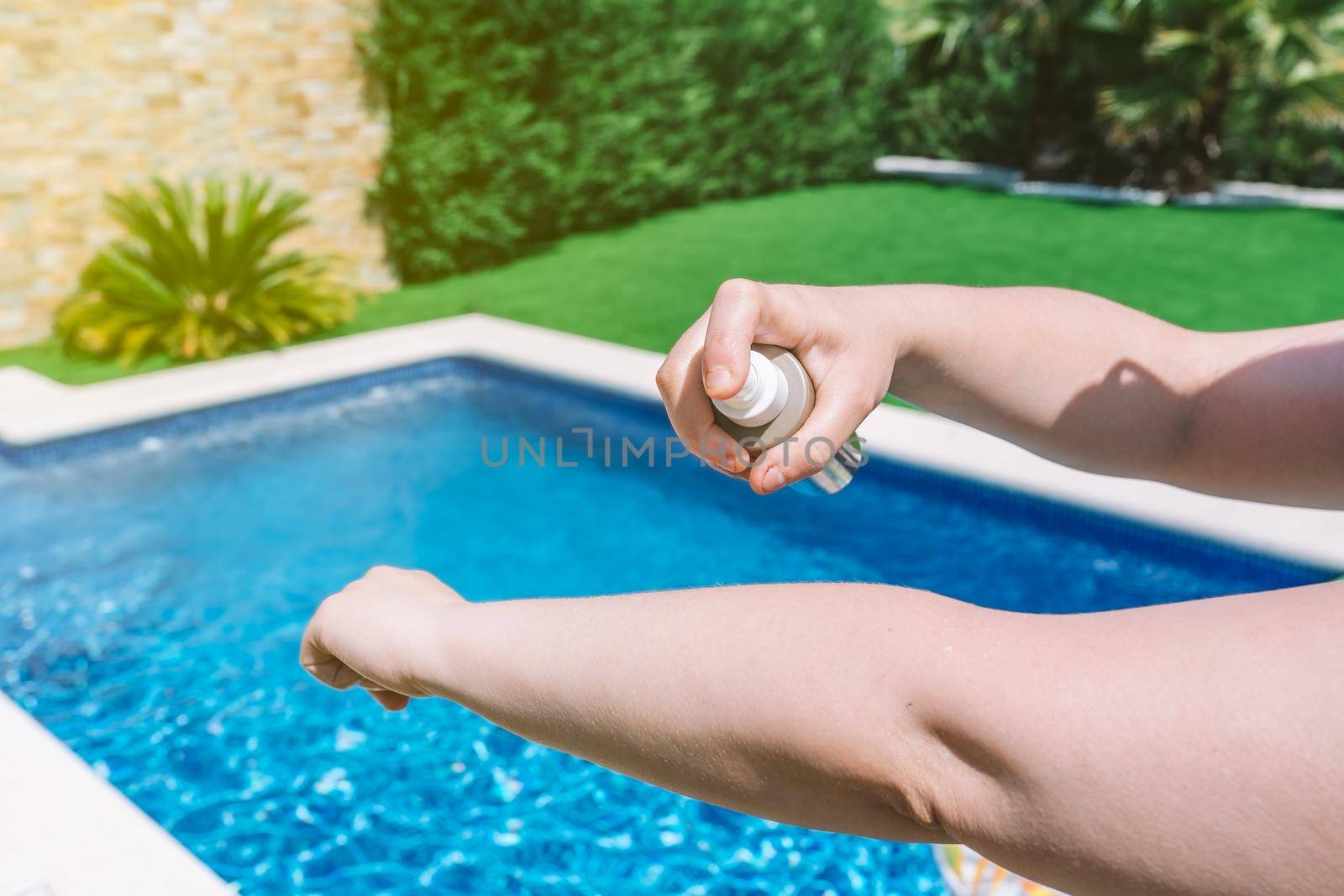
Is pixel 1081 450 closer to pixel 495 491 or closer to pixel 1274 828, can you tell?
pixel 1274 828

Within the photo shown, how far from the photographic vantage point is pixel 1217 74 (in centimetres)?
1388

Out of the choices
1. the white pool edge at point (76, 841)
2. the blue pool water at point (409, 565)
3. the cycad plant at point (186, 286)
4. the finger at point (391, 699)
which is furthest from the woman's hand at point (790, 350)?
the cycad plant at point (186, 286)

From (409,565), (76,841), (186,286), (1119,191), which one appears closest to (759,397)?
(76,841)

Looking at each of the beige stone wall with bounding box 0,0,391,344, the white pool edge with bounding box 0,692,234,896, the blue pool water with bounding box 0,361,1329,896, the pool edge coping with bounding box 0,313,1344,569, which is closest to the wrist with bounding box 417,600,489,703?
the white pool edge with bounding box 0,692,234,896

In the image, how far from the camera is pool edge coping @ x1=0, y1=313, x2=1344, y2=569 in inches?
192

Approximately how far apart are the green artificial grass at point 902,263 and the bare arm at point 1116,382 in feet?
23.2

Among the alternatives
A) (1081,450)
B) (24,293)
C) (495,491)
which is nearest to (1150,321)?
(1081,450)

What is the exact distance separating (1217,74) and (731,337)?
15395 millimetres

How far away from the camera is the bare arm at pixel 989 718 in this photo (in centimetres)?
58

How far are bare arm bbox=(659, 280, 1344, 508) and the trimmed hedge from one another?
9.51 meters

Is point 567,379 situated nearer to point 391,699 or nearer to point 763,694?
point 391,699

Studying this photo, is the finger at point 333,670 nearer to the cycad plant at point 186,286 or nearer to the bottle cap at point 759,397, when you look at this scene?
the bottle cap at point 759,397

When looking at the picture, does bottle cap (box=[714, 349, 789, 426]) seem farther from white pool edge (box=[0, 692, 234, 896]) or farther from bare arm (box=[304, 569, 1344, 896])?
white pool edge (box=[0, 692, 234, 896])

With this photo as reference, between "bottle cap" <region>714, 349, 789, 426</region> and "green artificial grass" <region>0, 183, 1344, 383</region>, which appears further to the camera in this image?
"green artificial grass" <region>0, 183, 1344, 383</region>
